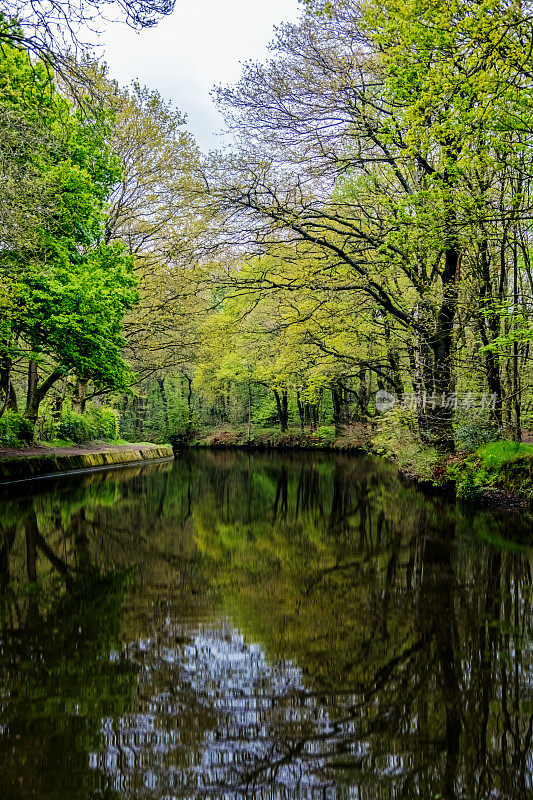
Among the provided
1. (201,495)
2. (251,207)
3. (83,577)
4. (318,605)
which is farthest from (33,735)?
(251,207)

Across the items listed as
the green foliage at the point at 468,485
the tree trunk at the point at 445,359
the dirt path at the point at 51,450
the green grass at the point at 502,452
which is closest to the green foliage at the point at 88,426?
the dirt path at the point at 51,450

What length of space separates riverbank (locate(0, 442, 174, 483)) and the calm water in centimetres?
625

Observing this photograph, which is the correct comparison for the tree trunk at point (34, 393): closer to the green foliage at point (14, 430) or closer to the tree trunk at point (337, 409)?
the green foliage at point (14, 430)

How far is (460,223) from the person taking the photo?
311 inches

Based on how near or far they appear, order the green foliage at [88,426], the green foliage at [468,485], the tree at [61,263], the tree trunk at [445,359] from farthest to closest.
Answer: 1. the green foliage at [88,426]
2. the tree trunk at [445,359]
3. the tree at [61,263]
4. the green foliage at [468,485]

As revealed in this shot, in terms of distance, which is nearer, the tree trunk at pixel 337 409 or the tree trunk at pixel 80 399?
the tree trunk at pixel 80 399

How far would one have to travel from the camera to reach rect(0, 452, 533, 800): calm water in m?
2.14

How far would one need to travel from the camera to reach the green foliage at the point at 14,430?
44.9ft

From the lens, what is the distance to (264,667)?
309 centimetres

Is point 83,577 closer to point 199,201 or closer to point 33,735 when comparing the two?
point 33,735

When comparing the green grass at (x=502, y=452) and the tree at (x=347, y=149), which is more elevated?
the tree at (x=347, y=149)

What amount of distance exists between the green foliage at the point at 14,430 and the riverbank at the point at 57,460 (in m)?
0.26

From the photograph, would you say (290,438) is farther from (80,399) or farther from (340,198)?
(340,198)

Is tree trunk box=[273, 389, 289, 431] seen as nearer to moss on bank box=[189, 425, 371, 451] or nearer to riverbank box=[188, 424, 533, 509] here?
moss on bank box=[189, 425, 371, 451]
